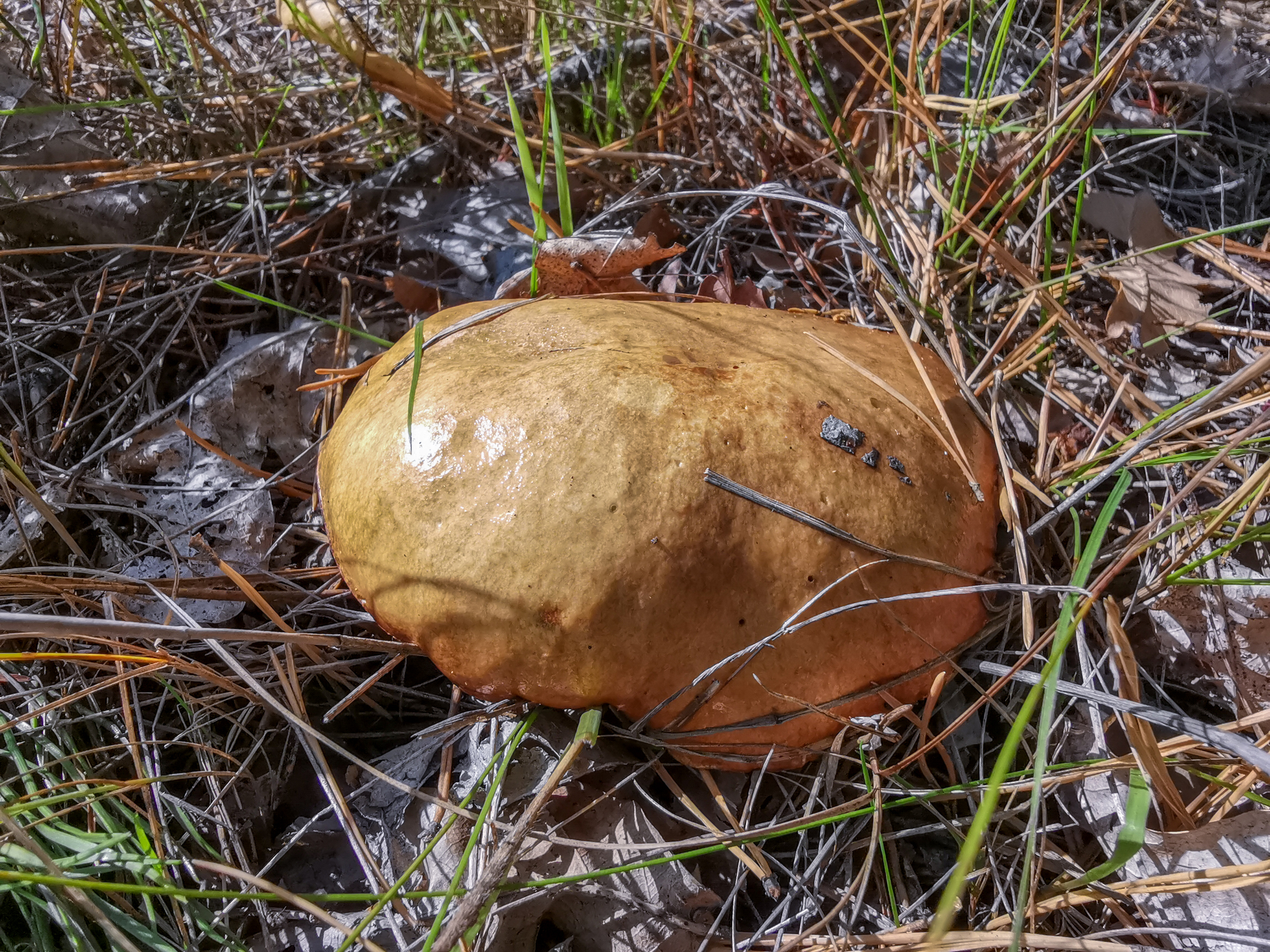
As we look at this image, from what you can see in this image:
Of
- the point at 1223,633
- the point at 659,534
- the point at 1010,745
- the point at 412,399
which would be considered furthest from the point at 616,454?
the point at 1223,633

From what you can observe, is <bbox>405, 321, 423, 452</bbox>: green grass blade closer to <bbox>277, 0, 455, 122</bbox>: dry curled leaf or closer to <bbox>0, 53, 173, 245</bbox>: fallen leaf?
<bbox>277, 0, 455, 122</bbox>: dry curled leaf

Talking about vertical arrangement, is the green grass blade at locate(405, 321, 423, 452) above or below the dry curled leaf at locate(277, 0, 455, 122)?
below

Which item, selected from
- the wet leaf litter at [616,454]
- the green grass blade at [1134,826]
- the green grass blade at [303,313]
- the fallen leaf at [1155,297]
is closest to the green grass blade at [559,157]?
the wet leaf litter at [616,454]

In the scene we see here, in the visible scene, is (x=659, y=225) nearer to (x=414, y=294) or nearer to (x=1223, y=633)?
(x=414, y=294)

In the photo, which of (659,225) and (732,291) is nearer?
(732,291)

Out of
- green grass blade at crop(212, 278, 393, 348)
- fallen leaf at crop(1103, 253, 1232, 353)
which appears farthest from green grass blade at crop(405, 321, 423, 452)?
fallen leaf at crop(1103, 253, 1232, 353)

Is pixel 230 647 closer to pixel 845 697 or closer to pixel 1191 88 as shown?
pixel 845 697
